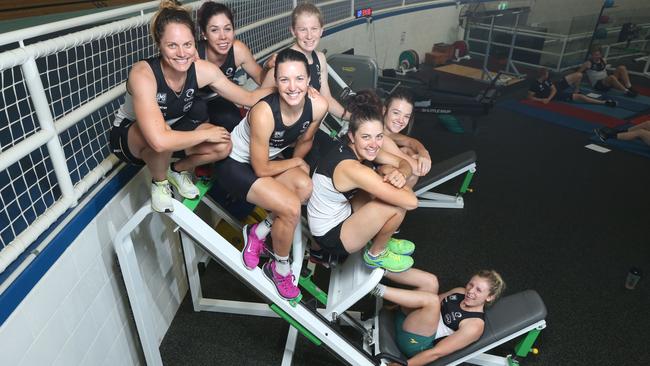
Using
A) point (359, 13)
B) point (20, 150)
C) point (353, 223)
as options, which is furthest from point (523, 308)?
point (359, 13)

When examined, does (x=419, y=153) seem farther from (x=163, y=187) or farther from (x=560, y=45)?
(x=560, y=45)

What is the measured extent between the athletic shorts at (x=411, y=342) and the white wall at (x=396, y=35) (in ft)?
14.2

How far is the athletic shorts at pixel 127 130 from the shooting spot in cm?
196

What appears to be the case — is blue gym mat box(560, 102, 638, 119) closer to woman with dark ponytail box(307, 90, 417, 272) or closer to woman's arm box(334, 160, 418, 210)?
woman with dark ponytail box(307, 90, 417, 272)

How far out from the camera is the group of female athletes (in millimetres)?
1829

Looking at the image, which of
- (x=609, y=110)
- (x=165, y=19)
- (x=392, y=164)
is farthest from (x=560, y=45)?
(x=165, y=19)

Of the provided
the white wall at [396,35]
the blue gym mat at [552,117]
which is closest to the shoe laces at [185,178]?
the white wall at [396,35]

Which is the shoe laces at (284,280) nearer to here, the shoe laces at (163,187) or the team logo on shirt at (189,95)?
the shoe laces at (163,187)

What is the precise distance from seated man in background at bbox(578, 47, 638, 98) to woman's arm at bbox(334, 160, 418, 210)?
652 cm

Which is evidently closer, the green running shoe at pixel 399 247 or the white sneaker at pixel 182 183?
the white sneaker at pixel 182 183

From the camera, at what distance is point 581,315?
2.96 meters

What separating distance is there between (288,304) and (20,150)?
1.33 m

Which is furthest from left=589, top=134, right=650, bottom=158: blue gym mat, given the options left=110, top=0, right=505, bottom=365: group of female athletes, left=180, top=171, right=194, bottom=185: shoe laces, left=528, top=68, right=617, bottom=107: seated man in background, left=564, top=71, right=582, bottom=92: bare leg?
left=180, top=171, right=194, bottom=185: shoe laces

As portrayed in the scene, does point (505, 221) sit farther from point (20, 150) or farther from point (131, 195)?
point (20, 150)
